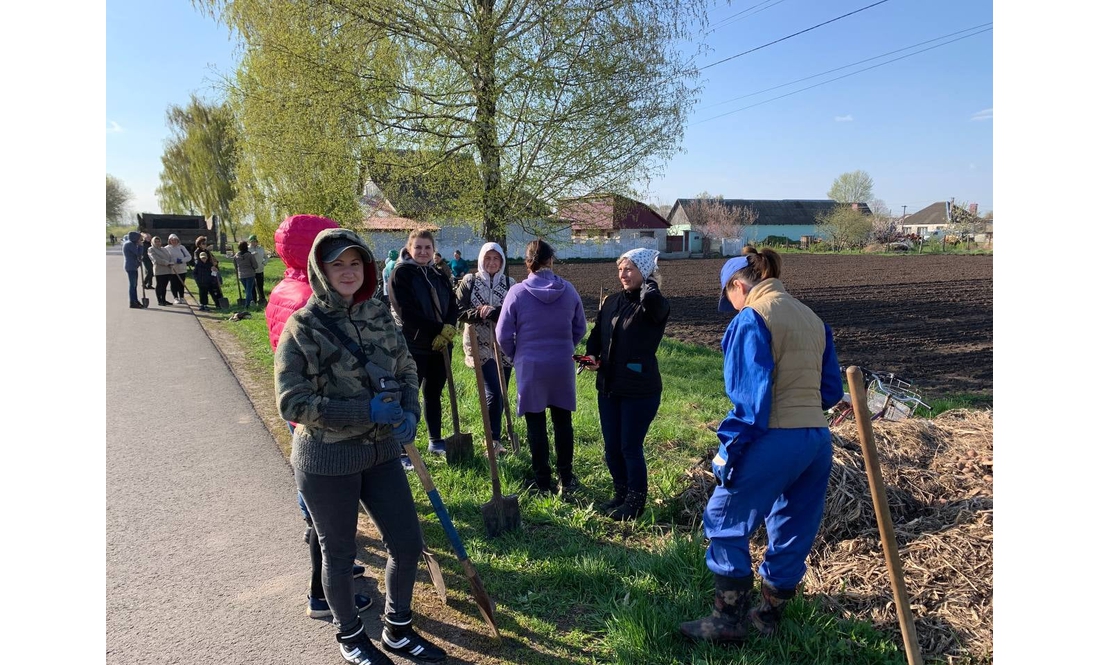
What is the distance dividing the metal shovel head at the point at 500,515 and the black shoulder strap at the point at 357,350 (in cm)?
150

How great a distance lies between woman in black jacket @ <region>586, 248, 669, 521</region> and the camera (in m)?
3.96

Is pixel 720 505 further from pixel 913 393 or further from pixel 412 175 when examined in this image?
pixel 412 175

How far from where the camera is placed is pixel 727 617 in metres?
2.85

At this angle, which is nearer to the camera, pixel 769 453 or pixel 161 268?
pixel 769 453

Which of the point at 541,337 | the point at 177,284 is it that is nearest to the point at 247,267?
the point at 177,284

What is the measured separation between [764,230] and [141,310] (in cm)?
7763

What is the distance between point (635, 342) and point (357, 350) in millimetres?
1892

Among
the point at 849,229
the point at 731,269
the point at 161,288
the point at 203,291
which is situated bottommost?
the point at 731,269

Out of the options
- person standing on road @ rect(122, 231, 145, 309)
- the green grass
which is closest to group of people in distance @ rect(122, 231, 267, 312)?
person standing on road @ rect(122, 231, 145, 309)

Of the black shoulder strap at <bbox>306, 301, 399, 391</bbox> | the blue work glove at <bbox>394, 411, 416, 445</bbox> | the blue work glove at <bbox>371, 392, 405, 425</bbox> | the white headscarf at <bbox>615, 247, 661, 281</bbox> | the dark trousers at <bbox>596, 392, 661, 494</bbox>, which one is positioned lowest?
the dark trousers at <bbox>596, 392, 661, 494</bbox>

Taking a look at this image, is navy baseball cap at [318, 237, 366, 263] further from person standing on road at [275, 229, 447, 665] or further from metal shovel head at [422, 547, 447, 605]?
metal shovel head at [422, 547, 447, 605]

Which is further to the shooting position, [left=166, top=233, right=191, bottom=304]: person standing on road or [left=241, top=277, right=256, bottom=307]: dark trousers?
[left=166, top=233, right=191, bottom=304]: person standing on road

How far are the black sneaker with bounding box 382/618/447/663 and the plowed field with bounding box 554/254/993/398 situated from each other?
743cm

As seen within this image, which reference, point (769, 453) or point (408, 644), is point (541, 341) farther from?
point (408, 644)
